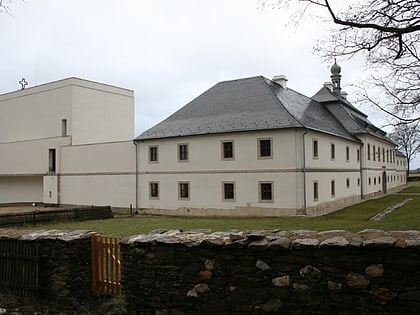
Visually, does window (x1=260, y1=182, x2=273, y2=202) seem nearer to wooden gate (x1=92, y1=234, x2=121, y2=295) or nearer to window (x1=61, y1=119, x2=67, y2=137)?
wooden gate (x1=92, y1=234, x2=121, y2=295)

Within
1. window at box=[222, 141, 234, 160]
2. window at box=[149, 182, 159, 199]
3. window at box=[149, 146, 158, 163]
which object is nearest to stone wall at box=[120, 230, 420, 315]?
window at box=[222, 141, 234, 160]

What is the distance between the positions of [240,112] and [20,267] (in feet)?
66.0

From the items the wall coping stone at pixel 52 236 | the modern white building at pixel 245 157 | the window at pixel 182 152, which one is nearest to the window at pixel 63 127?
the modern white building at pixel 245 157

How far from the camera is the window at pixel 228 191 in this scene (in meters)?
24.3

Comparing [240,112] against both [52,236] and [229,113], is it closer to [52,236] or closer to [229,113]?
[229,113]

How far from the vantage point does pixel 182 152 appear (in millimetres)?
26438

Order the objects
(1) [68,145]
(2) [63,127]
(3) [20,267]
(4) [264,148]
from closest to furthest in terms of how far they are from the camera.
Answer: (3) [20,267] → (4) [264,148] → (1) [68,145] → (2) [63,127]

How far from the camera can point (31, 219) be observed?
2180 centimetres

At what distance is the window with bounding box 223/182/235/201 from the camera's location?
24.3 m

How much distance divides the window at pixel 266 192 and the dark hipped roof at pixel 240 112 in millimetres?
3249

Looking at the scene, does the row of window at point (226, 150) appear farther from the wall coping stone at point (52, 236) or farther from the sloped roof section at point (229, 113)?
the wall coping stone at point (52, 236)

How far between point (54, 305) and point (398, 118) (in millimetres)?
10054

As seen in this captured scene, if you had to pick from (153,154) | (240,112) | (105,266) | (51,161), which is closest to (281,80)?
(240,112)

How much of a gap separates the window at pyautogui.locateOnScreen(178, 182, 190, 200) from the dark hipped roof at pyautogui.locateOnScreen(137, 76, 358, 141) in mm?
3229
